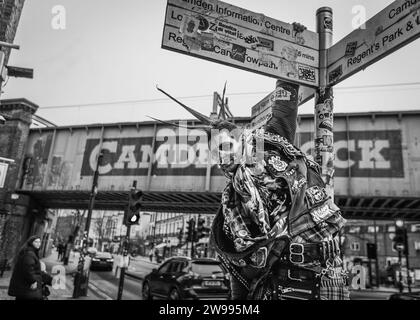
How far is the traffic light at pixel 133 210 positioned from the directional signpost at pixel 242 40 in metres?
7.95

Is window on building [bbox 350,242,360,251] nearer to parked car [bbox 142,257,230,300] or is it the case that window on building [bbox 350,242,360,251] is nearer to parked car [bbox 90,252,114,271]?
parked car [bbox 90,252,114,271]

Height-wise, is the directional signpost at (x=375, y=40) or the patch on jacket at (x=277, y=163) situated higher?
the directional signpost at (x=375, y=40)

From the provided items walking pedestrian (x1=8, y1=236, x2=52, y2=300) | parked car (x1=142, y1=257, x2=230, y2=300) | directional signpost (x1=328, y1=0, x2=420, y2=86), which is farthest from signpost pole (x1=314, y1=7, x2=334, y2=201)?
parked car (x1=142, y1=257, x2=230, y2=300)

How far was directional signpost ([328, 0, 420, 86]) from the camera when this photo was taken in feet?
7.16

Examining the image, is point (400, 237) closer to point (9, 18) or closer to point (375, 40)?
point (375, 40)

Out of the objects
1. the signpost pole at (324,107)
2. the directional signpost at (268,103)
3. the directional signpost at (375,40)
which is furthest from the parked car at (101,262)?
the directional signpost at (375,40)

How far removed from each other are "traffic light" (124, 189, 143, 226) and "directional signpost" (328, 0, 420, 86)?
317 inches

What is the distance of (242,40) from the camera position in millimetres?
2506

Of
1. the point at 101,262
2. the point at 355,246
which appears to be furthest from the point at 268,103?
the point at 355,246

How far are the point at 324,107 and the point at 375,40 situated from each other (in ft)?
1.99

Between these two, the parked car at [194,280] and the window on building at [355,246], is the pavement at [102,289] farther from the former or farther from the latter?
the window on building at [355,246]

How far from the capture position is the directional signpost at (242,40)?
2.36 m
